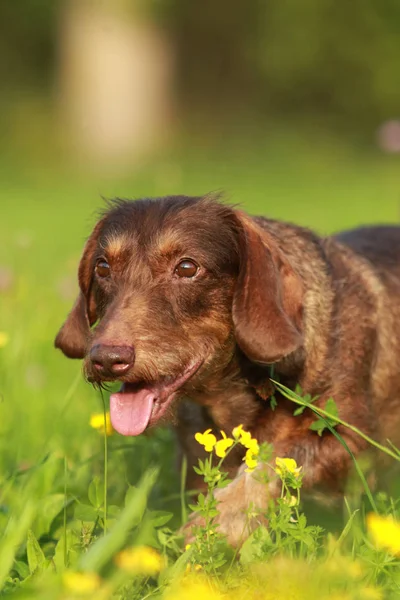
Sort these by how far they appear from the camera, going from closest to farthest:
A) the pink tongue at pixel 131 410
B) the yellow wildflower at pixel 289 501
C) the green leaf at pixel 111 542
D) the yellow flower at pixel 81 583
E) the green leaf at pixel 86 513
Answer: the yellow flower at pixel 81 583 → the green leaf at pixel 111 542 → the yellow wildflower at pixel 289 501 → the green leaf at pixel 86 513 → the pink tongue at pixel 131 410

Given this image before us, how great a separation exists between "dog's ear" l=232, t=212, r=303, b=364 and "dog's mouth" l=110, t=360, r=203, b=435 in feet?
0.82

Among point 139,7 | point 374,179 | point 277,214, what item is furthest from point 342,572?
point 139,7

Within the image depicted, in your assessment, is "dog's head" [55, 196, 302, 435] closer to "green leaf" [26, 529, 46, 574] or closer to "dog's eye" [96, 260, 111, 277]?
"dog's eye" [96, 260, 111, 277]

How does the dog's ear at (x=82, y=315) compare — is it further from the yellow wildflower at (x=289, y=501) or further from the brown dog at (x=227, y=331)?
the yellow wildflower at (x=289, y=501)

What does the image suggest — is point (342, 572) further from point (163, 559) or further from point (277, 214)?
point (277, 214)

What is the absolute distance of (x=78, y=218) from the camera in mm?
17938

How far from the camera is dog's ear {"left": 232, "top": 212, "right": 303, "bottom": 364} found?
13.3ft

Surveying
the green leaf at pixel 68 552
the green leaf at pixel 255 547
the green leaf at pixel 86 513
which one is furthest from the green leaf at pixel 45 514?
the green leaf at pixel 255 547

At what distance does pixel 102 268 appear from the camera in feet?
14.2

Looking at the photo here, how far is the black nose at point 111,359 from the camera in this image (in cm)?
368

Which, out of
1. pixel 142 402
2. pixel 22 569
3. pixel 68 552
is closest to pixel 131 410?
pixel 142 402

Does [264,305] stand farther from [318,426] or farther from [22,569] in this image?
[22,569]

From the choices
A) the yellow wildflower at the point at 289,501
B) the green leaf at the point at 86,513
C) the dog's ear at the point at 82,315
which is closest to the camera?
the yellow wildflower at the point at 289,501

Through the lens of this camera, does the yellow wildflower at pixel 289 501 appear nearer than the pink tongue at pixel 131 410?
Yes
